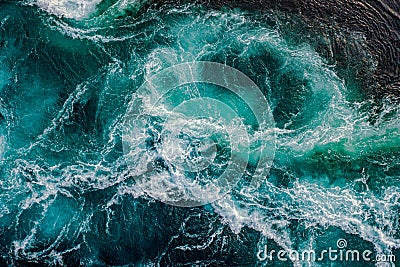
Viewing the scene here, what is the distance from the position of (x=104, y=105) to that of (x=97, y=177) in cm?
233

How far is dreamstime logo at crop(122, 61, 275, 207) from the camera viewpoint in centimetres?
1272

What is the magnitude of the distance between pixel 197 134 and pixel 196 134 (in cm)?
3

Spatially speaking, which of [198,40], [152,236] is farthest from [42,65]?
[152,236]

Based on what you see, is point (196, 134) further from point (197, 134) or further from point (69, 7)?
point (69, 7)

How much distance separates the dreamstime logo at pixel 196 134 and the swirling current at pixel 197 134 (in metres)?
0.05

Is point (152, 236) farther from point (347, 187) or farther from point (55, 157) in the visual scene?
point (347, 187)
